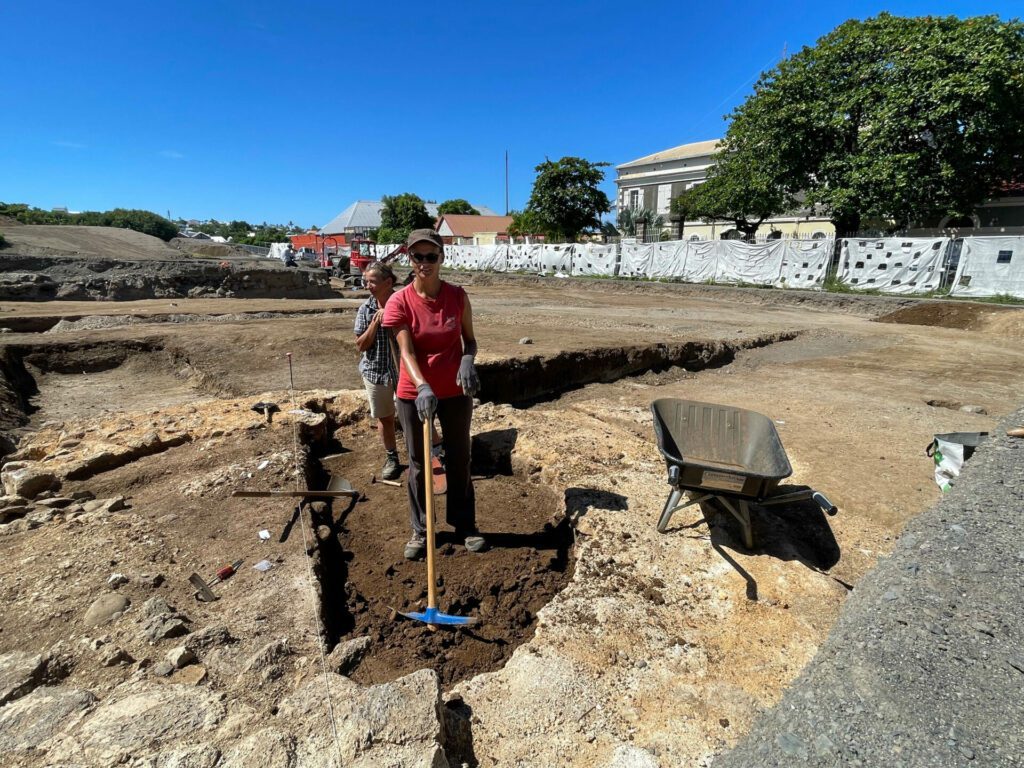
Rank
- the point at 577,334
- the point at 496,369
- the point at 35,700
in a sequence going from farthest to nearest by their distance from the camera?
the point at 577,334
the point at 496,369
the point at 35,700

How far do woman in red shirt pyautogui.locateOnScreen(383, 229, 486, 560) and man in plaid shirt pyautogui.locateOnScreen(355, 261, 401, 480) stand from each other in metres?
0.91

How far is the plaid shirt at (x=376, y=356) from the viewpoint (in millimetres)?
3893

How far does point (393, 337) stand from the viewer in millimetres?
2885

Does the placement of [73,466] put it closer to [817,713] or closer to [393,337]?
[393,337]

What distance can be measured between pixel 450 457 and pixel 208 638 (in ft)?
4.63

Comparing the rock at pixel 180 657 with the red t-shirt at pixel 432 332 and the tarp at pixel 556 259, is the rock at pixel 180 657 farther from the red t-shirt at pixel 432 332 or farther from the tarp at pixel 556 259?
the tarp at pixel 556 259

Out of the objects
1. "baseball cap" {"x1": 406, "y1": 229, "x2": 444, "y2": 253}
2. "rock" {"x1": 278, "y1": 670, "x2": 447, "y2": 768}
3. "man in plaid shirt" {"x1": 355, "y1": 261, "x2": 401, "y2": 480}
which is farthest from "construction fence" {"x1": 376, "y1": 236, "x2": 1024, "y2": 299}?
"rock" {"x1": 278, "y1": 670, "x2": 447, "y2": 768}

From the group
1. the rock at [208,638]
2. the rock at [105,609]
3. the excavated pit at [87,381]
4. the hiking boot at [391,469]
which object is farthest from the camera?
the excavated pit at [87,381]

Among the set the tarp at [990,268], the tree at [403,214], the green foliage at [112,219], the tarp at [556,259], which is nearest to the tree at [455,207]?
the tree at [403,214]

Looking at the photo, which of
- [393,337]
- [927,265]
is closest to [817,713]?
[393,337]

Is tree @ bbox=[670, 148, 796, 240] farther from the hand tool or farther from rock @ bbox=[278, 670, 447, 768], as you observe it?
rock @ bbox=[278, 670, 447, 768]

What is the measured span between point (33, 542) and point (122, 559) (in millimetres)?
594

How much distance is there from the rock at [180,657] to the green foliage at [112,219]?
1981 inches

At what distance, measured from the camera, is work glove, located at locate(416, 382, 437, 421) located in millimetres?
2588
